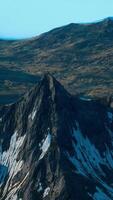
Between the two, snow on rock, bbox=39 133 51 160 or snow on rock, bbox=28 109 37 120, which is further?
snow on rock, bbox=28 109 37 120

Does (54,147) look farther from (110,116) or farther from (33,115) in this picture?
(110,116)

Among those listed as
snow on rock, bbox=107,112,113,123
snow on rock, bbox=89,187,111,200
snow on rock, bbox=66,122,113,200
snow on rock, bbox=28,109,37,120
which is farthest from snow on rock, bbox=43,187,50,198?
snow on rock, bbox=107,112,113,123

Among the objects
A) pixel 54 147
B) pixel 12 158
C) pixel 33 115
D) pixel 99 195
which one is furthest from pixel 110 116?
pixel 99 195

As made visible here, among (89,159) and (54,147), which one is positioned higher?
(54,147)

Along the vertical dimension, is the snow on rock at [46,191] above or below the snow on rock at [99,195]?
above

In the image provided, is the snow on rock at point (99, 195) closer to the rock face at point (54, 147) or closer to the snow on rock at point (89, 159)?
the rock face at point (54, 147)

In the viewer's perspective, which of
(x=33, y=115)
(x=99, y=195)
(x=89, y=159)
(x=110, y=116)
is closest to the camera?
(x=99, y=195)

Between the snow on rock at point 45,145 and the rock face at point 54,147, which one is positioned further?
the snow on rock at point 45,145

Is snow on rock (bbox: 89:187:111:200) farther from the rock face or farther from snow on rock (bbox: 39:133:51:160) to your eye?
snow on rock (bbox: 39:133:51:160)

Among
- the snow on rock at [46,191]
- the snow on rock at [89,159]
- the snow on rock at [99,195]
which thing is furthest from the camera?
the snow on rock at [89,159]

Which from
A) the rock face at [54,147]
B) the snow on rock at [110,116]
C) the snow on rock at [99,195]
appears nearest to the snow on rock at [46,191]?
the rock face at [54,147]
